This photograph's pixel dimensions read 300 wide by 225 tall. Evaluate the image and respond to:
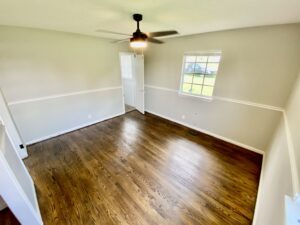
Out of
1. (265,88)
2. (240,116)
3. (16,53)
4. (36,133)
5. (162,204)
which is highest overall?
(16,53)

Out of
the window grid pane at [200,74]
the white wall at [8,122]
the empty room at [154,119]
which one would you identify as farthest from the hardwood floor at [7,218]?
the window grid pane at [200,74]

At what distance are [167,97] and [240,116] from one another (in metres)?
2.03

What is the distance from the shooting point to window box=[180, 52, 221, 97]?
3162 mm

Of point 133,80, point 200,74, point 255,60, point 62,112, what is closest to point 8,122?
point 62,112

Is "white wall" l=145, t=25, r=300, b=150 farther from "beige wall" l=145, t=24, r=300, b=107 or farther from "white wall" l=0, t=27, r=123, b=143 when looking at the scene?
"white wall" l=0, t=27, r=123, b=143

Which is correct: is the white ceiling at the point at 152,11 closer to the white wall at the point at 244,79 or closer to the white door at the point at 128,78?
the white wall at the point at 244,79

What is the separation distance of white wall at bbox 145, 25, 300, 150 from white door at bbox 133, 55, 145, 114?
765 millimetres

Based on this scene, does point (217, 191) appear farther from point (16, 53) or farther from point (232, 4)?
point (16, 53)

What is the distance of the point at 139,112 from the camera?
16.6ft

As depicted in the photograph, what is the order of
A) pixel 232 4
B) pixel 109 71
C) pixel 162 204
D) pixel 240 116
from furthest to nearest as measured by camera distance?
pixel 109 71 < pixel 240 116 < pixel 162 204 < pixel 232 4

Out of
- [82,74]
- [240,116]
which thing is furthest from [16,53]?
[240,116]

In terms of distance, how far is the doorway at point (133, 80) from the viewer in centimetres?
442

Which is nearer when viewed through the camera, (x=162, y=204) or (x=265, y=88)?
(x=162, y=204)

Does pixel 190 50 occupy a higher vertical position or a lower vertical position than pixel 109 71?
higher
